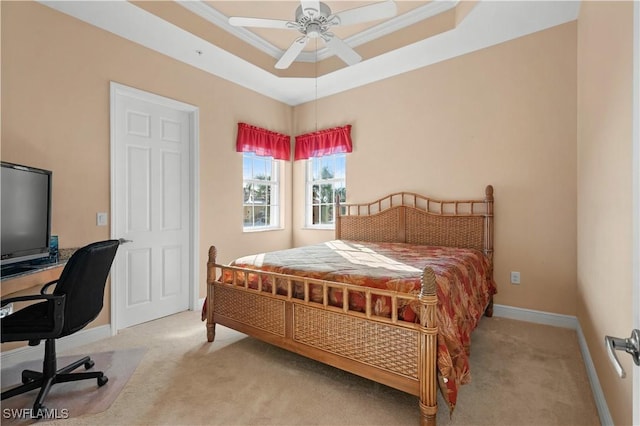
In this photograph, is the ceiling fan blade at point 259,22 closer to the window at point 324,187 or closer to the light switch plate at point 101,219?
the light switch plate at point 101,219

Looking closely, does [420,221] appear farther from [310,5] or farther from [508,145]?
[310,5]

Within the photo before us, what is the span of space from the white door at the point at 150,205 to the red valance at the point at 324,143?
1.75 meters

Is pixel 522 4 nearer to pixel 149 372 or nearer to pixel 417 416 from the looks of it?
pixel 417 416

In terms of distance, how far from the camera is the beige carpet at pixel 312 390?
173 cm

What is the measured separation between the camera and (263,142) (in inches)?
176

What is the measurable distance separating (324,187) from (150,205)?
2512 mm

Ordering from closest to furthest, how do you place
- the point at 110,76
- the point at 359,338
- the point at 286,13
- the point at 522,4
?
the point at 359,338, the point at 522,4, the point at 110,76, the point at 286,13

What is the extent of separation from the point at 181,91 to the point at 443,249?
3417mm

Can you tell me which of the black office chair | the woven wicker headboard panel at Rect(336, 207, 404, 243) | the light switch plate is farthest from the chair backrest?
the woven wicker headboard panel at Rect(336, 207, 404, 243)

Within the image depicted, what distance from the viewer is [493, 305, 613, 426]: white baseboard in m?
1.82

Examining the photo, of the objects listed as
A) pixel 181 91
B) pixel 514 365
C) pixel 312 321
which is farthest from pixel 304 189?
pixel 514 365

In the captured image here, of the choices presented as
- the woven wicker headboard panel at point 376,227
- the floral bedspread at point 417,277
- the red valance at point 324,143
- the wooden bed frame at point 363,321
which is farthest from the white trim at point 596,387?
the red valance at point 324,143

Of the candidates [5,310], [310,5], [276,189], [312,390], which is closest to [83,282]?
[5,310]

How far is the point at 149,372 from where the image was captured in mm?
2232
